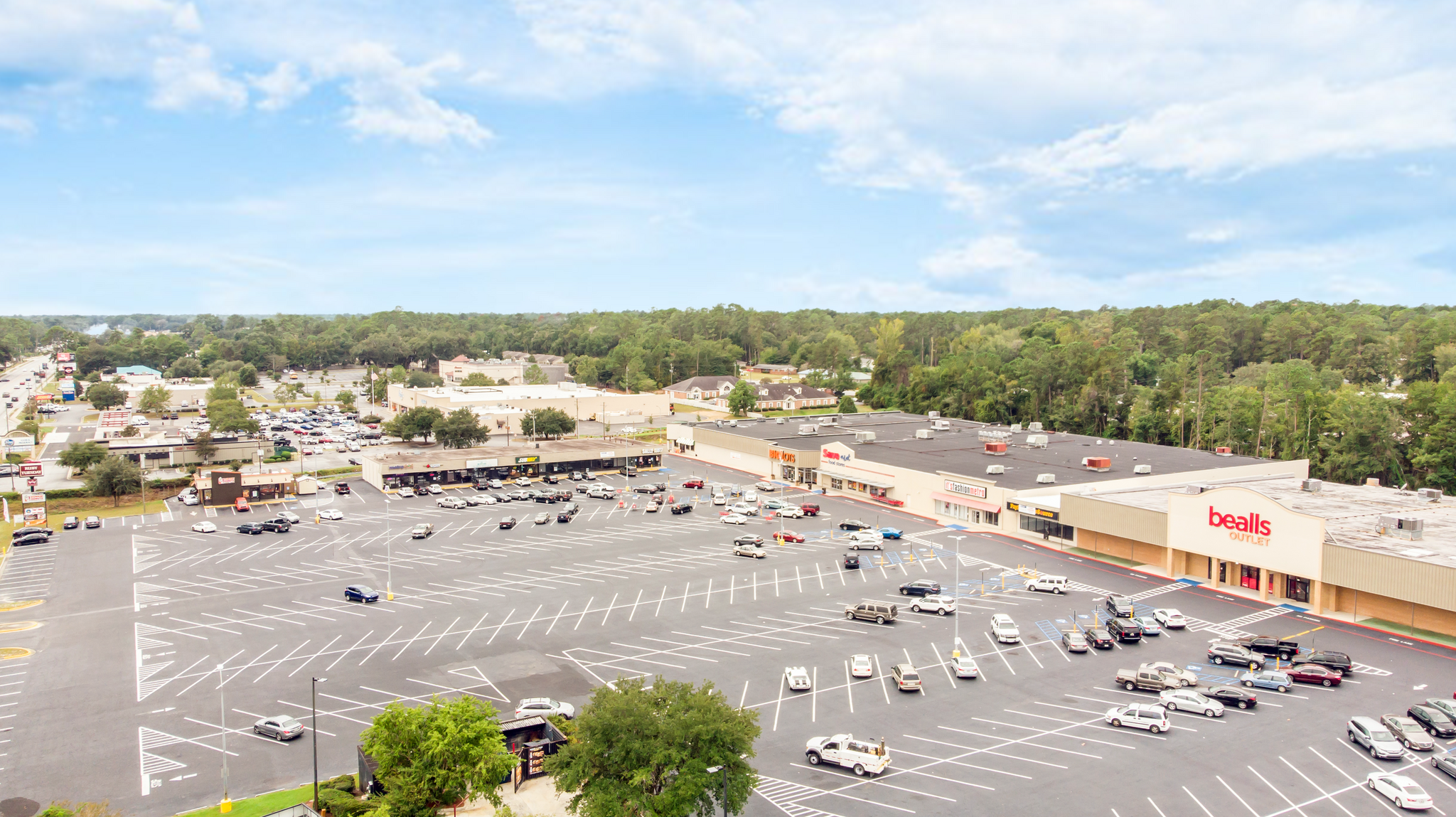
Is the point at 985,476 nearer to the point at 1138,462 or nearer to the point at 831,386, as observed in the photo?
the point at 1138,462

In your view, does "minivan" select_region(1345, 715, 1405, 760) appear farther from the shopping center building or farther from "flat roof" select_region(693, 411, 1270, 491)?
"flat roof" select_region(693, 411, 1270, 491)

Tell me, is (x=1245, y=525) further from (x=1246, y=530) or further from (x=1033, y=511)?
(x=1033, y=511)

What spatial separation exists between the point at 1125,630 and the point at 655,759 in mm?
23211

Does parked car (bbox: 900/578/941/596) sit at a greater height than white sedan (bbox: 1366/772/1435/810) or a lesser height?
greater

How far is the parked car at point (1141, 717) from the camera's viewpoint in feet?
90.2

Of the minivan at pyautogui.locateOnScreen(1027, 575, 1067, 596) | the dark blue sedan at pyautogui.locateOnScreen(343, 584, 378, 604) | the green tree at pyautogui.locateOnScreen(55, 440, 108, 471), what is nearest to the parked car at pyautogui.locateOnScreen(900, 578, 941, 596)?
the minivan at pyautogui.locateOnScreen(1027, 575, 1067, 596)

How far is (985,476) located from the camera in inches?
2366

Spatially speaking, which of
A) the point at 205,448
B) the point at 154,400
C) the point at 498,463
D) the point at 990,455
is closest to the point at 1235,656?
the point at 990,455

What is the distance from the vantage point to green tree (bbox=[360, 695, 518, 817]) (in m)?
21.6

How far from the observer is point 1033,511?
54125mm

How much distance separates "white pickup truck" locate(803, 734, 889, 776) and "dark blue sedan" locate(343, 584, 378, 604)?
2444 centimetres

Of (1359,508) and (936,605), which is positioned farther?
(1359,508)

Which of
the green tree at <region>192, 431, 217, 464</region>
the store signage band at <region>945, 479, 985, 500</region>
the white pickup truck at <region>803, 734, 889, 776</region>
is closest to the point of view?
the white pickup truck at <region>803, 734, 889, 776</region>

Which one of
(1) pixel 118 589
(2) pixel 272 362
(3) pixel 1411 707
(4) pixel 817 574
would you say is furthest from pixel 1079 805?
(2) pixel 272 362
